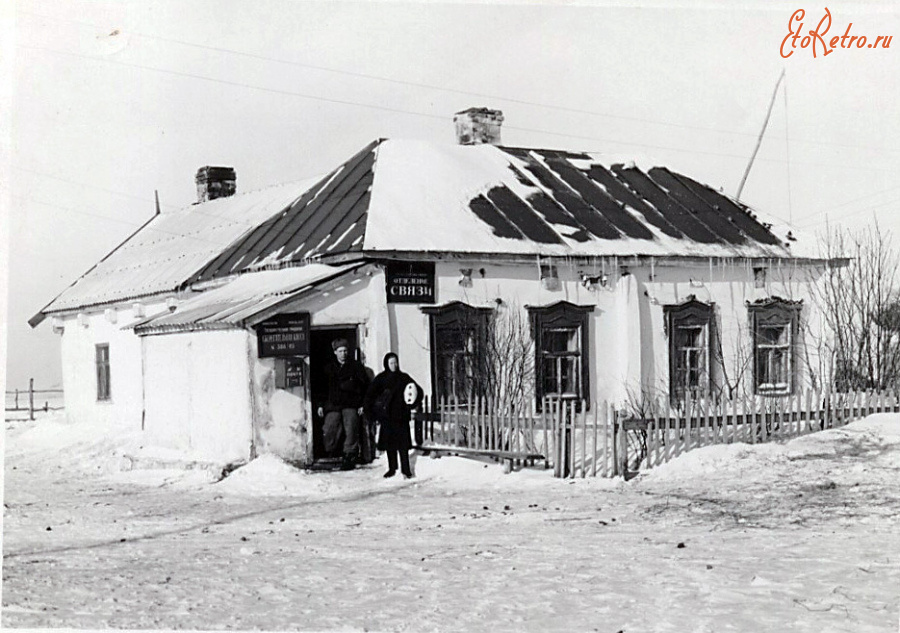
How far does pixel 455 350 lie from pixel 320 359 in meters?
2.08

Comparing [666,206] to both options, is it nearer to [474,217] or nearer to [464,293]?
[474,217]

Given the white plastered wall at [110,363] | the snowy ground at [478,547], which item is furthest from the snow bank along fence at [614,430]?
the white plastered wall at [110,363]

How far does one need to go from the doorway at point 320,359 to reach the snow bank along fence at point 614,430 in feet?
4.92

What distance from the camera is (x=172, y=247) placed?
25016mm

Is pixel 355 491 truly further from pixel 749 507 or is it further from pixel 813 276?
pixel 813 276

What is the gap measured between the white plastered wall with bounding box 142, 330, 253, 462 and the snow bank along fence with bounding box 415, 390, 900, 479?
100 inches

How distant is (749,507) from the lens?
12078 mm

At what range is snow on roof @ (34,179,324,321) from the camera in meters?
22.7

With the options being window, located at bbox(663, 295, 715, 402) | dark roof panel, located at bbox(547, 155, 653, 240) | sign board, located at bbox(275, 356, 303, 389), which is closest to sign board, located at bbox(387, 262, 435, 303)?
sign board, located at bbox(275, 356, 303, 389)

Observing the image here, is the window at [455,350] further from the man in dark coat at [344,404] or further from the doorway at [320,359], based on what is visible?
the man in dark coat at [344,404]

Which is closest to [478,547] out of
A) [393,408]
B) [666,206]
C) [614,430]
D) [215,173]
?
[614,430]

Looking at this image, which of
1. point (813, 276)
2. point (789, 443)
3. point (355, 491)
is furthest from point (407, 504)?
point (813, 276)

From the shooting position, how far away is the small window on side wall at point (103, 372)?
24.2m

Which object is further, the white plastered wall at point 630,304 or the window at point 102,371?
the window at point 102,371
